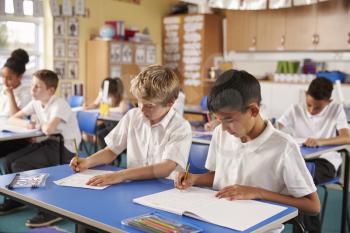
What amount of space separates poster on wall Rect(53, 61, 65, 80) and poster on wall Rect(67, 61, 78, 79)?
10 centimetres

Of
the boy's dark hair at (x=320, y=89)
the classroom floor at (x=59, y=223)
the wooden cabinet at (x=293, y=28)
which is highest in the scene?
the wooden cabinet at (x=293, y=28)

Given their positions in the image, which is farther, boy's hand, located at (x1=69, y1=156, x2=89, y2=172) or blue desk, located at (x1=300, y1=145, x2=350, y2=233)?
blue desk, located at (x1=300, y1=145, x2=350, y2=233)

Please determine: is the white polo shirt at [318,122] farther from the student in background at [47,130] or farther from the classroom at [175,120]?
the student in background at [47,130]

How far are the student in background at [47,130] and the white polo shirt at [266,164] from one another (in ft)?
5.86

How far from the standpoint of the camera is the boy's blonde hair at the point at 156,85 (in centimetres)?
190

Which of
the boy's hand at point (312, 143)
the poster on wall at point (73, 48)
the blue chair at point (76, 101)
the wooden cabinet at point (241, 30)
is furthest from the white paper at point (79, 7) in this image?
the boy's hand at point (312, 143)

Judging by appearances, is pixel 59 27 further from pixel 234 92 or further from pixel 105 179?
pixel 234 92

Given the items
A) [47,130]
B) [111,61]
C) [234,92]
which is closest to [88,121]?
[47,130]

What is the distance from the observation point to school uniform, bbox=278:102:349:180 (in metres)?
3.17

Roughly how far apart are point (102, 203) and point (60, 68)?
537cm

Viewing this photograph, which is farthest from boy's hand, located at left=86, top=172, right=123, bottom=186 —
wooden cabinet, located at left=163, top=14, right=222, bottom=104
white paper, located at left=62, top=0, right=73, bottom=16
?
wooden cabinet, located at left=163, top=14, right=222, bottom=104

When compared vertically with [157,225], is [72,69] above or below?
above

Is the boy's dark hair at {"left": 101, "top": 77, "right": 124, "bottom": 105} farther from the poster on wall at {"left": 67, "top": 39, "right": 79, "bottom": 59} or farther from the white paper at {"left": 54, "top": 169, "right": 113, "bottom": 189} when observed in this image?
the white paper at {"left": 54, "top": 169, "right": 113, "bottom": 189}

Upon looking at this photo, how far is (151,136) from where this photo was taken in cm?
209
